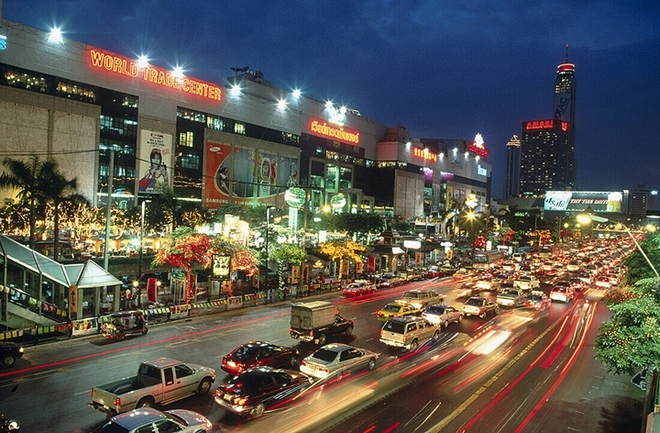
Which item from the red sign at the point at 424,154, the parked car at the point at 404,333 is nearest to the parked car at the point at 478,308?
the parked car at the point at 404,333

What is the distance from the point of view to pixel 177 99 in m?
78.4

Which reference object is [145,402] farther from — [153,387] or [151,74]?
[151,74]

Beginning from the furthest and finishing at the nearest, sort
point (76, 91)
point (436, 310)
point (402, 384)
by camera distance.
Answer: point (76, 91) < point (436, 310) < point (402, 384)

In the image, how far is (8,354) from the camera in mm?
17812

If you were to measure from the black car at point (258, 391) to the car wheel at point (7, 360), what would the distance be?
9.59 meters

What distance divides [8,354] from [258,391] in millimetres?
11050

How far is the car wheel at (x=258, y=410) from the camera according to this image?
45.0 ft

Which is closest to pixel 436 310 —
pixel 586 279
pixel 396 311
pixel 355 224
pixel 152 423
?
pixel 396 311

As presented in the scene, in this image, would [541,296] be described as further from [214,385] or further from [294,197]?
[214,385]

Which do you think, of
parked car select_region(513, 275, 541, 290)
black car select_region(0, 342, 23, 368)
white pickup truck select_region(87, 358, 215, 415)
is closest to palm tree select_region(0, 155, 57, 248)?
black car select_region(0, 342, 23, 368)

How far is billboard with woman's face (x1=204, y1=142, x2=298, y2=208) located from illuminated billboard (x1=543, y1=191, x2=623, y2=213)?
55801mm

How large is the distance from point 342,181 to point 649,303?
112 meters

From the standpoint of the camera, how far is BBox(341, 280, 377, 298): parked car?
40406 mm

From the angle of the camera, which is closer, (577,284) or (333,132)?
(577,284)
